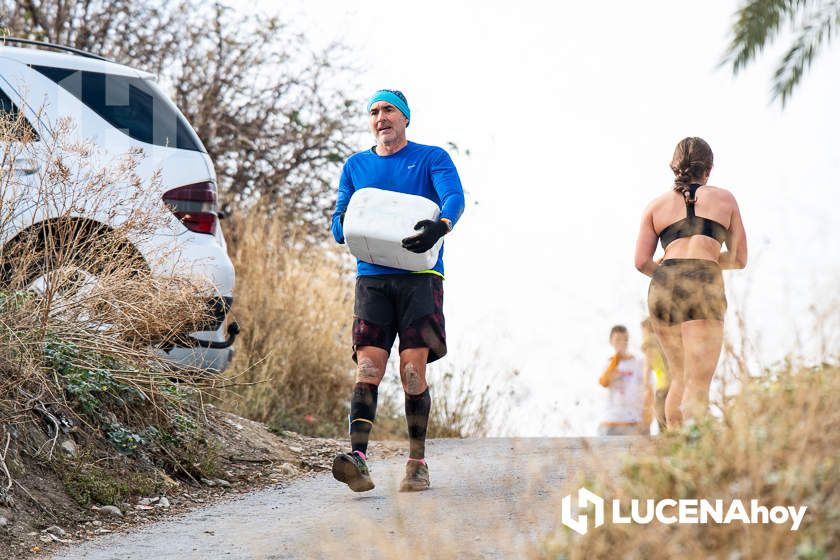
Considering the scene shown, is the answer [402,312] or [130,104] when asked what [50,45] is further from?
[402,312]

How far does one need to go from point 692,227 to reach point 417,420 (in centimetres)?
182

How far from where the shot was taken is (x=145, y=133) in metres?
7.17

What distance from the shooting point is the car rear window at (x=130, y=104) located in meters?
7.11

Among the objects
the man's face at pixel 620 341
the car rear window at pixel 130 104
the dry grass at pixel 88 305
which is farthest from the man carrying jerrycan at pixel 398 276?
the man's face at pixel 620 341

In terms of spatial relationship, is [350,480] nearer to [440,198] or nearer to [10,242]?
[440,198]

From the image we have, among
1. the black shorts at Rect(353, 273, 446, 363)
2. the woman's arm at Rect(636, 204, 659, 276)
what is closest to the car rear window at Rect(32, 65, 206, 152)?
the black shorts at Rect(353, 273, 446, 363)

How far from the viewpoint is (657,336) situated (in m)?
5.33

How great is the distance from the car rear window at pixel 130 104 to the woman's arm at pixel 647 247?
3.36 metres

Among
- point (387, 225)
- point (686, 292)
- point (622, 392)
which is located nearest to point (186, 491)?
point (387, 225)

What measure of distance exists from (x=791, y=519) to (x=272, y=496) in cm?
Answer: 387

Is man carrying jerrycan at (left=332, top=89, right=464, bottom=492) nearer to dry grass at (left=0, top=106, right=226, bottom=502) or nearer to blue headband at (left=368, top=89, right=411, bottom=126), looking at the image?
blue headband at (left=368, top=89, right=411, bottom=126)

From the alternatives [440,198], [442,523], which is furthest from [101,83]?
[442,523]
